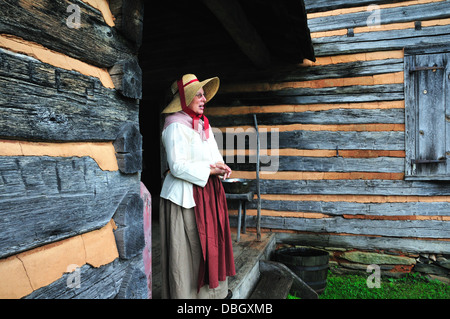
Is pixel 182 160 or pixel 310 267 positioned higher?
pixel 182 160

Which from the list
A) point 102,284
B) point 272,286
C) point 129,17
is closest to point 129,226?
point 102,284

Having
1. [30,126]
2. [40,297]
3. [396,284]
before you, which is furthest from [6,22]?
[396,284]

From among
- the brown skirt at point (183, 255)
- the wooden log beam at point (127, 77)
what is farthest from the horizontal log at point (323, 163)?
the wooden log beam at point (127, 77)

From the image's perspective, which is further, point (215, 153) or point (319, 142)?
point (319, 142)

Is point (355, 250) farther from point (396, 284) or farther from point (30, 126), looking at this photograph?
point (30, 126)

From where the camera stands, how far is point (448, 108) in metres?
4.39

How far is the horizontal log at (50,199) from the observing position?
3.86ft

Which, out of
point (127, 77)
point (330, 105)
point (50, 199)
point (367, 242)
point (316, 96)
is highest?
point (316, 96)

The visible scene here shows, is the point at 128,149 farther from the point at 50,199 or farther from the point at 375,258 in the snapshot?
the point at 375,258

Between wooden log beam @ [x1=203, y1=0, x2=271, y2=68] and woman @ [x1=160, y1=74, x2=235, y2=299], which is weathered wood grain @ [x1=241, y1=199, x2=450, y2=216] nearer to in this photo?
wooden log beam @ [x1=203, y1=0, x2=271, y2=68]

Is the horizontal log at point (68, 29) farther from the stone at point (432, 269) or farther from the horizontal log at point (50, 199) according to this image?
the stone at point (432, 269)

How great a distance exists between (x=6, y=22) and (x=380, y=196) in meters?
4.80

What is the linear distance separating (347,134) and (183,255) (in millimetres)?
3285

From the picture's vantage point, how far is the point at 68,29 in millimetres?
1480
